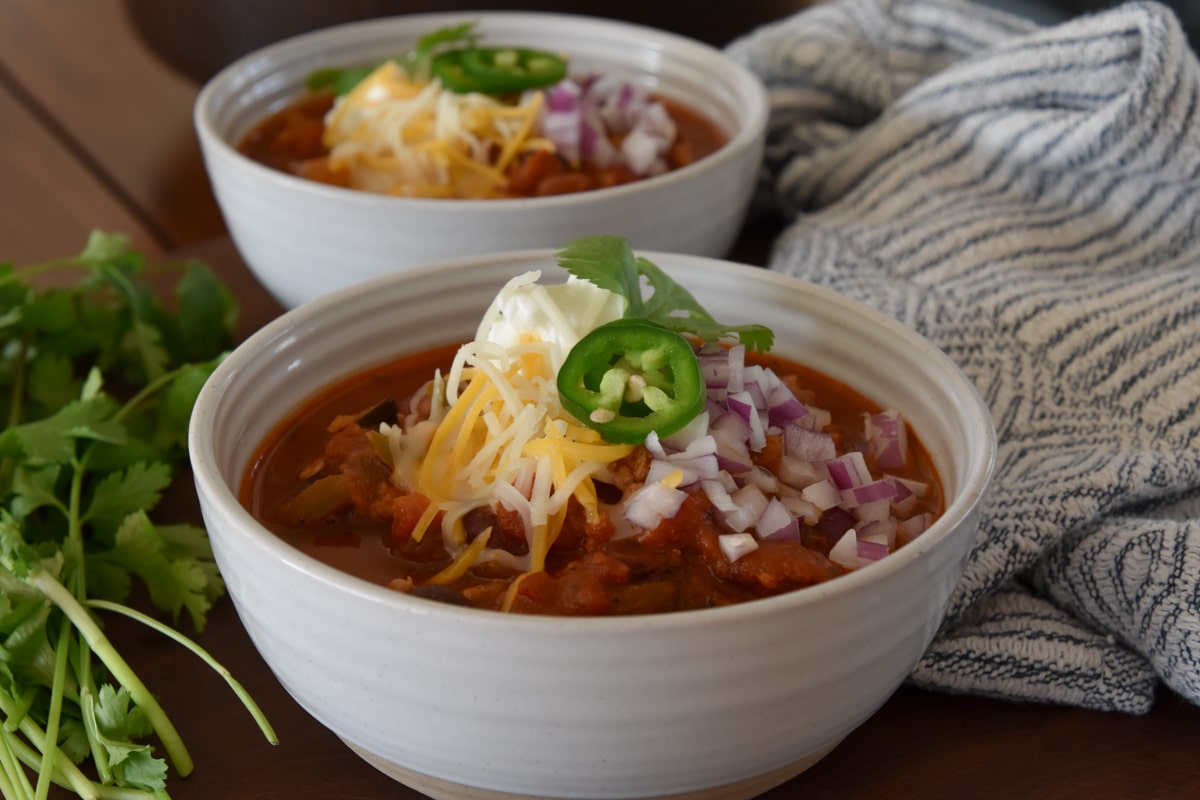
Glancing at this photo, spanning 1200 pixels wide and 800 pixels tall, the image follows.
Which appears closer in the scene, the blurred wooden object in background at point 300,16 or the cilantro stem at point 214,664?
the cilantro stem at point 214,664

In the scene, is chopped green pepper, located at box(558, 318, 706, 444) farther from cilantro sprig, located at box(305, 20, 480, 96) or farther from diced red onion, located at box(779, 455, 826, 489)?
cilantro sprig, located at box(305, 20, 480, 96)

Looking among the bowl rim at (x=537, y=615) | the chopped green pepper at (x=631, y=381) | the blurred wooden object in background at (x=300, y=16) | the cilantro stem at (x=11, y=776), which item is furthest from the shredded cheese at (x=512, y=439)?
the blurred wooden object in background at (x=300, y=16)

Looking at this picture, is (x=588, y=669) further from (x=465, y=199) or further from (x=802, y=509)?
(x=465, y=199)

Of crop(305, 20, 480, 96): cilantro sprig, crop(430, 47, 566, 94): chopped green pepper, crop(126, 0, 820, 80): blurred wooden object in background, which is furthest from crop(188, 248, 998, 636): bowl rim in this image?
crop(126, 0, 820, 80): blurred wooden object in background

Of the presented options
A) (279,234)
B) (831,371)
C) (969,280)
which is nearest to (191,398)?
(279,234)

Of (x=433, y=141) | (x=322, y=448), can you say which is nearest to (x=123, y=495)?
(x=322, y=448)

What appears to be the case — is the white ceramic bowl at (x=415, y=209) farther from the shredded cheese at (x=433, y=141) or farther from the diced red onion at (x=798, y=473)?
the diced red onion at (x=798, y=473)

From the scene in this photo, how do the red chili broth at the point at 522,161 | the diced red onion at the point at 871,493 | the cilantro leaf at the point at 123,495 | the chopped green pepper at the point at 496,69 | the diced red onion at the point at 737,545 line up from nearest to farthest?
the diced red onion at the point at 737,545 < the diced red onion at the point at 871,493 < the cilantro leaf at the point at 123,495 < the red chili broth at the point at 522,161 < the chopped green pepper at the point at 496,69
